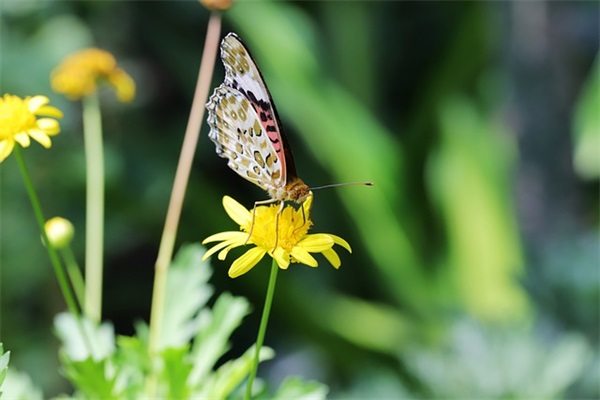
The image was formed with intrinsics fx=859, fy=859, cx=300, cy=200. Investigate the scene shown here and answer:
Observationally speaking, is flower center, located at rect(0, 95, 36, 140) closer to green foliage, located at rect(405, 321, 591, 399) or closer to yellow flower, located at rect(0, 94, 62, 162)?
yellow flower, located at rect(0, 94, 62, 162)

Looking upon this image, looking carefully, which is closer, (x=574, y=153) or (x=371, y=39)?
(x=574, y=153)

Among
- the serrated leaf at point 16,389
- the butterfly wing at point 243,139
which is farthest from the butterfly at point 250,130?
the serrated leaf at point 16,389

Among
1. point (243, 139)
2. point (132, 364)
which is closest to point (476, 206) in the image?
point (243, 139)

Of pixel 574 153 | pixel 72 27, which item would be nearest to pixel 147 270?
pixel 72 27

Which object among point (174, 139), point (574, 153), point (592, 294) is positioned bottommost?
point (592, 294)

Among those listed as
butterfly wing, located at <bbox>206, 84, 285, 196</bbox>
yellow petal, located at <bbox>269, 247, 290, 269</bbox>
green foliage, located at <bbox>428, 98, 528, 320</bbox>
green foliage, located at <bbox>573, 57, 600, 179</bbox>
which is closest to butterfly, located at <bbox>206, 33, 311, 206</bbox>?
butterfly wing, located at <bbox>206, 84, 285, 196</bbox>

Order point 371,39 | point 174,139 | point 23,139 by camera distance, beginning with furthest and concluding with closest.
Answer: point 371,39, point 174,139, point 23,139

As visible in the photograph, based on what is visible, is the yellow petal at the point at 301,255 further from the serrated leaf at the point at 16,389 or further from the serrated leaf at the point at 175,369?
the serrated leaf at the point at 16,389

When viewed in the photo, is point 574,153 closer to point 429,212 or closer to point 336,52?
point 429,212
